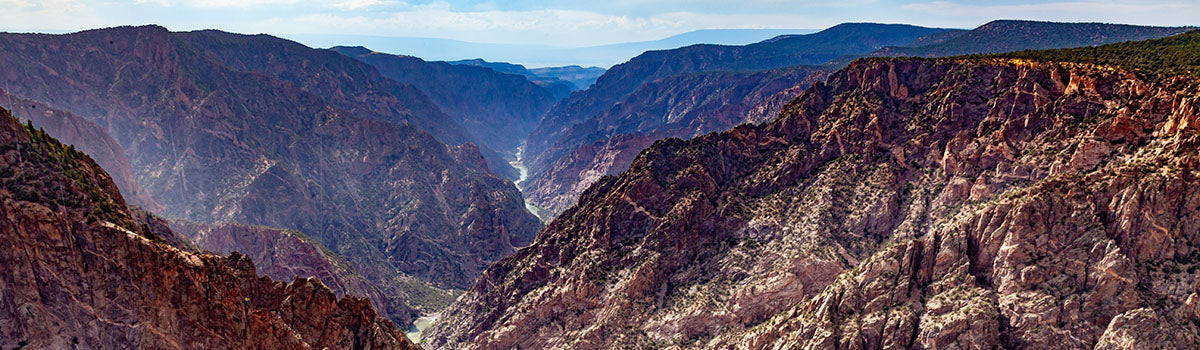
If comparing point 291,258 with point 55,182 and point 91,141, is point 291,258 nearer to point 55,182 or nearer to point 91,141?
point 91,141

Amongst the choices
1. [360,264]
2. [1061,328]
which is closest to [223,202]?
[360,264]

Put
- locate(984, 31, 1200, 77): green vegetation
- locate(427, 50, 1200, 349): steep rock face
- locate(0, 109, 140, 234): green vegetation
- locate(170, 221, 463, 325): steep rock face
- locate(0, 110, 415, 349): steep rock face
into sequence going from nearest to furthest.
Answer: locate(0, 110, 415, 349): steep rock face, locate(0, 109, 140, 234): green vegetation, locate(427, 50, 1200, 349): steep rock face, locate(984, 31, 1200, 77): green vegetation, locate(170, 221, 463, 325): steep rock face

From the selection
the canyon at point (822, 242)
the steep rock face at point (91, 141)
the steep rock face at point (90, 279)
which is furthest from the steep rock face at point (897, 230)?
the steep rock face at point (91, 141)

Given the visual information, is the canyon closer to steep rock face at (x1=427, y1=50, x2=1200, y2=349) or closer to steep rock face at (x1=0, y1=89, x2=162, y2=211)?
steep rock face at (x1=427, y1=50, x2=1200, y2=349)

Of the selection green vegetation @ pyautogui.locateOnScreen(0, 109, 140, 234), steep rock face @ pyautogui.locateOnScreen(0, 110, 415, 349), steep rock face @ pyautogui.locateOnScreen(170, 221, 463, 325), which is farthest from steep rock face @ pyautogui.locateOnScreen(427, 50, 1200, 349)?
green vegetation @ pyautogui.locateOnScreen(0, 109, 140, 234)

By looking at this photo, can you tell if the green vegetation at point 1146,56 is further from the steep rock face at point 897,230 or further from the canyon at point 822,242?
the steep rock face at point 897,230

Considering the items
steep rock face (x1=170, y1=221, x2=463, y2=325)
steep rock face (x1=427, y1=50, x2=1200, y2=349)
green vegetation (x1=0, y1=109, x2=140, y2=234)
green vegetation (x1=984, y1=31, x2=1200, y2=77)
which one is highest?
A: green vegetation (x1=984, y1=31, x2=1200, y2=77)
